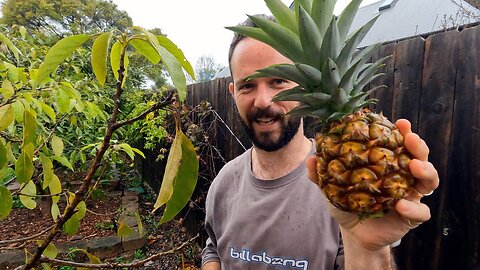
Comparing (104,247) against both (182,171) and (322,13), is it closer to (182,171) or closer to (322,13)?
(182,171)

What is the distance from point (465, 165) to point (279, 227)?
1.12m

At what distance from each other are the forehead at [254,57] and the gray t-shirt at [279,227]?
0.67 meters

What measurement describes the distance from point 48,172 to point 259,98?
3.99 ft

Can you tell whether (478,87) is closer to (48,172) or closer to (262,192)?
(262,192)

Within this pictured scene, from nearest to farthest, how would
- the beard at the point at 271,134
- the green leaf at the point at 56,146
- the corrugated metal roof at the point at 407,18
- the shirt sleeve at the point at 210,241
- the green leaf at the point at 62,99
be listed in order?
the green leaf at the point at 56,146, the green leaf at the point at 62,99, the beard at the point at 271,134, the shirt sleeve at the point at 210,241, the corrugated metal roof at the point at 407,18

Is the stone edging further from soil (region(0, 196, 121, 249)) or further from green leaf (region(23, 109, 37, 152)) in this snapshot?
green leaf (region(23, 109, 37, 152))

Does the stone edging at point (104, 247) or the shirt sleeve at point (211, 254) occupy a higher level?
the shirt sleeve at point (211, 254)

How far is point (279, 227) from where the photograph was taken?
1682 mm

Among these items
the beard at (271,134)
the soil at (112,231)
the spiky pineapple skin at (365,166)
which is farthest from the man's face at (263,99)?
the soil at (112,231)

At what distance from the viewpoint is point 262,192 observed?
72.6 inches

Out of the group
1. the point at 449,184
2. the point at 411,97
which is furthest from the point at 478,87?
the point at 449,184

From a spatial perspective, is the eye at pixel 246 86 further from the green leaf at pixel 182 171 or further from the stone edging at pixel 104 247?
the stone edging at pixel 104 247

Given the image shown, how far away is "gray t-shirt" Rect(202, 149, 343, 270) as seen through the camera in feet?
5.13

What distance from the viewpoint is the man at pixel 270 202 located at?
1555 mm
